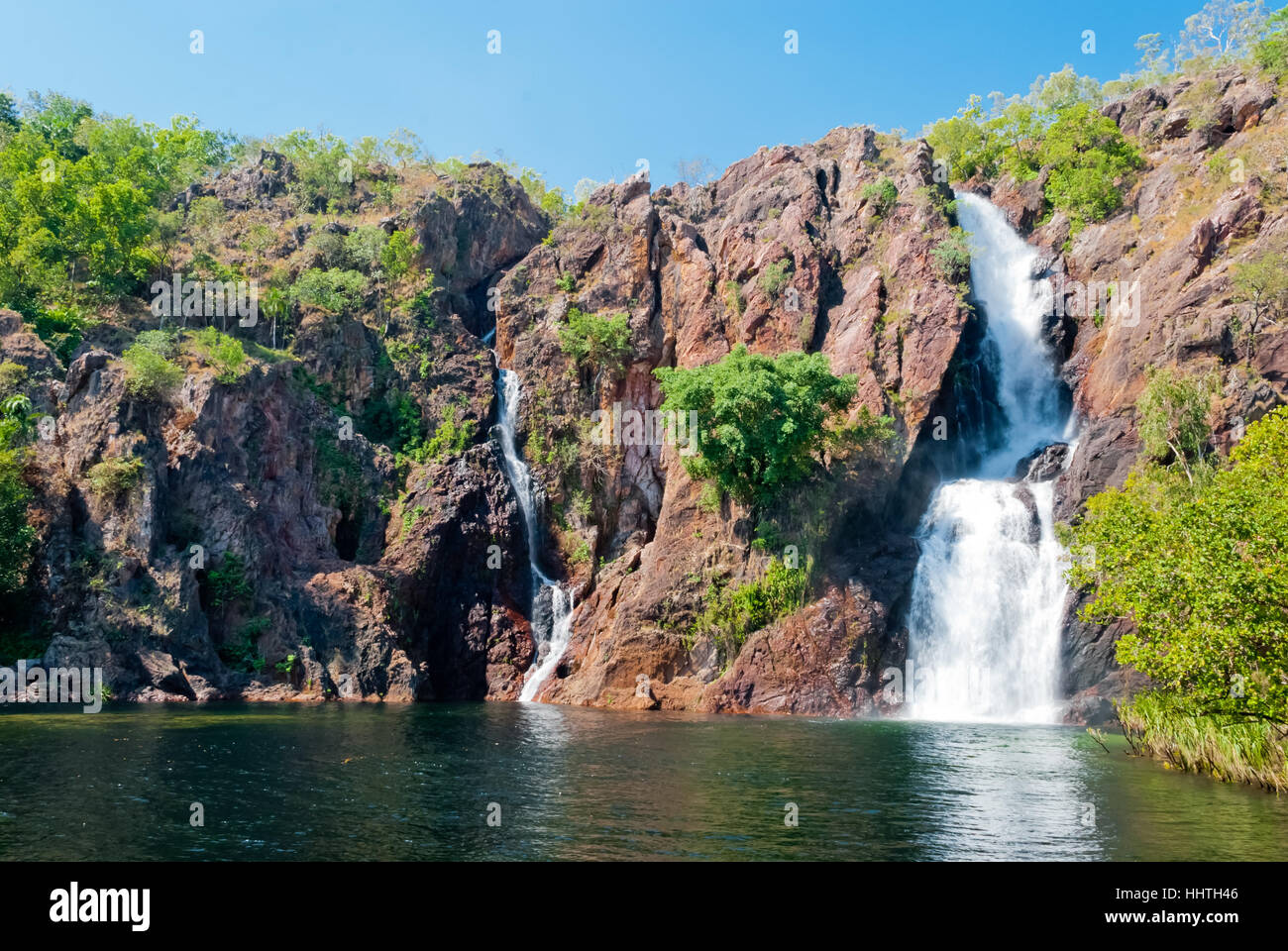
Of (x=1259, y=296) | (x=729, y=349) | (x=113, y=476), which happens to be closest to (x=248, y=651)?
(x=113, y=476)

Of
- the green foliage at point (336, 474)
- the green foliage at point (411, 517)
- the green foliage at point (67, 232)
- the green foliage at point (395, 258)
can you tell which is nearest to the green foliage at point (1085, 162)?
the green foliage at point (395, 258)

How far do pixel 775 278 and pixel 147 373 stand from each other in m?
35.1

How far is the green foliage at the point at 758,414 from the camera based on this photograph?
44.1 meters

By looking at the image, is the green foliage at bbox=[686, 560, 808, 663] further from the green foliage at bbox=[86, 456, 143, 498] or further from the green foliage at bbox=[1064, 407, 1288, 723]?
the green foliage at bbox=[86, 456, 143, 498]

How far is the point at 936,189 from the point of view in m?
59.1

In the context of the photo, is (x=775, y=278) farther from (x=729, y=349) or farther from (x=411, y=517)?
(x=411, y=517)

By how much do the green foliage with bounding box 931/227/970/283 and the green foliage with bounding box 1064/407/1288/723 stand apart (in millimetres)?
31923

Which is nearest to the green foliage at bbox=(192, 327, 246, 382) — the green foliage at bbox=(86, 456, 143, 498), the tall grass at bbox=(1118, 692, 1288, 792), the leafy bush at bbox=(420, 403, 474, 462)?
the green foliage at bbox=(86, 456, 143, 498)

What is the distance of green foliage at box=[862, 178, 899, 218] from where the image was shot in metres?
58.3

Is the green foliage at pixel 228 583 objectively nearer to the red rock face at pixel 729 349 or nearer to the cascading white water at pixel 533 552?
the cascading white water at pixel 533 552

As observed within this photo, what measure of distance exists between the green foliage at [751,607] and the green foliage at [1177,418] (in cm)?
1662
